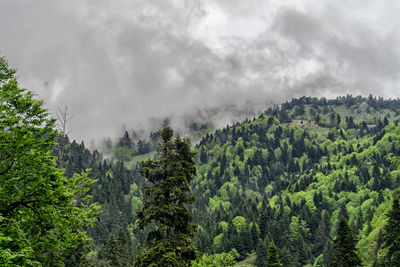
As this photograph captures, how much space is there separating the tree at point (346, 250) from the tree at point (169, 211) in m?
25.3

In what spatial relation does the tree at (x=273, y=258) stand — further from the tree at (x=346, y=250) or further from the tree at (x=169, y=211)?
the tree at (x=169, y=211)

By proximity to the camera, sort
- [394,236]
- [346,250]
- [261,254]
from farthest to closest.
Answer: [261,254], [346,250], [394,236]

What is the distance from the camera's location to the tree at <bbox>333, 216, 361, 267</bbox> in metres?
40.1

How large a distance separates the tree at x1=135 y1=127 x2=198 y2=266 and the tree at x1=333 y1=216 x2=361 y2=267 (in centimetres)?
2529

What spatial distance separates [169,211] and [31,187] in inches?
368

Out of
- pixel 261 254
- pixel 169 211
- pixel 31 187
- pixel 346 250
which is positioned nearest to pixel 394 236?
A: pixel 346 250

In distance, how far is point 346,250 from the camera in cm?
4056

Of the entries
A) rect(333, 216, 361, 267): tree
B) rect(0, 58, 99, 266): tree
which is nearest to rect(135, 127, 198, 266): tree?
rect(0, 58, 99, 266): tree

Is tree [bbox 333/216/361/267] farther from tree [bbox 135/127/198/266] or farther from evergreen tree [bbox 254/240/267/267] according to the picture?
evergreen tree [bbox 254/240/267/267]

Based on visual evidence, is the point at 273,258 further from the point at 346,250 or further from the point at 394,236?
the point at 394,236

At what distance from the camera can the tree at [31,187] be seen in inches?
608

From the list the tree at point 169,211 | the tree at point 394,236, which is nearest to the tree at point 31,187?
the tree at point 169,211

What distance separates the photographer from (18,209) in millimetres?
16062

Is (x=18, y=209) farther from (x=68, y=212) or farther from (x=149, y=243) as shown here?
(x=149, y=243)
